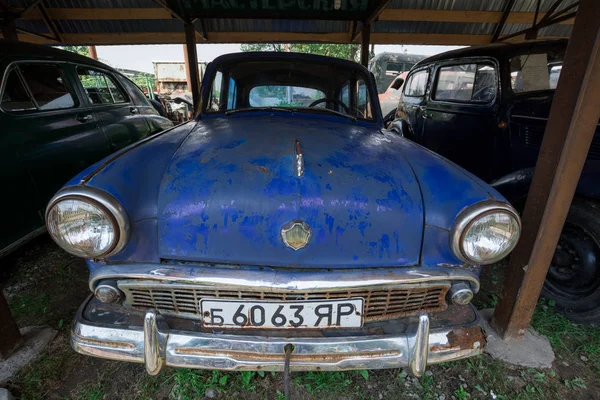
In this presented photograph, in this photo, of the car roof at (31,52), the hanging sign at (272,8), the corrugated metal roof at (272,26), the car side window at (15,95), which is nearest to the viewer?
the car side window at (15,95)

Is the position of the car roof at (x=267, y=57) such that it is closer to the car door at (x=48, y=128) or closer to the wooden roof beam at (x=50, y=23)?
the car door at (x=48, y=128)

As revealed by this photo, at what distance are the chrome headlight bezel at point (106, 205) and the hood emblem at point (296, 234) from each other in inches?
23.4

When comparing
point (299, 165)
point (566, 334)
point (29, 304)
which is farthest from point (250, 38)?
point (566, 334)

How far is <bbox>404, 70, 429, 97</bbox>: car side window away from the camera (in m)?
4.49

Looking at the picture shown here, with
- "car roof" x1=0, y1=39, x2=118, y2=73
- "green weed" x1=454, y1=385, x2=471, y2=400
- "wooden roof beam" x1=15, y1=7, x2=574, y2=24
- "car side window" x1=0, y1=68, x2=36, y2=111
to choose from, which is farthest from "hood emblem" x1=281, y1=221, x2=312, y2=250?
"wooden roof beam" x1=15, y1=7, x2=574, y2=24

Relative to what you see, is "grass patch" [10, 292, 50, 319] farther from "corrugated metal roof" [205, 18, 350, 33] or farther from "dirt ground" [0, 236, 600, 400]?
"corrugated metal roof" [205, 18, 350, 33]

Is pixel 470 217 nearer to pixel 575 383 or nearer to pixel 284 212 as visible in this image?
pixel 284 212

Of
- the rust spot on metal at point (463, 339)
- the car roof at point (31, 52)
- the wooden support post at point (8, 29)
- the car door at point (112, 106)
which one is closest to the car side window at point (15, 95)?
the car roof at point (31, 52)

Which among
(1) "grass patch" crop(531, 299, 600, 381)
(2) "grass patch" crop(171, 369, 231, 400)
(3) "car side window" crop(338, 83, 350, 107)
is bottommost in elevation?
(1) "grass patch" crop(531, 299, 600, 381)

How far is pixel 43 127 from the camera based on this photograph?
2498 mm

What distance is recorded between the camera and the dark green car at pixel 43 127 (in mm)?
2215

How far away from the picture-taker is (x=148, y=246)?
1.28m

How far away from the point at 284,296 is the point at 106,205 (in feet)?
2.42

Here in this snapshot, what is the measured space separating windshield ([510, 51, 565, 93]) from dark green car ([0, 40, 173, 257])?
13.0 feet
